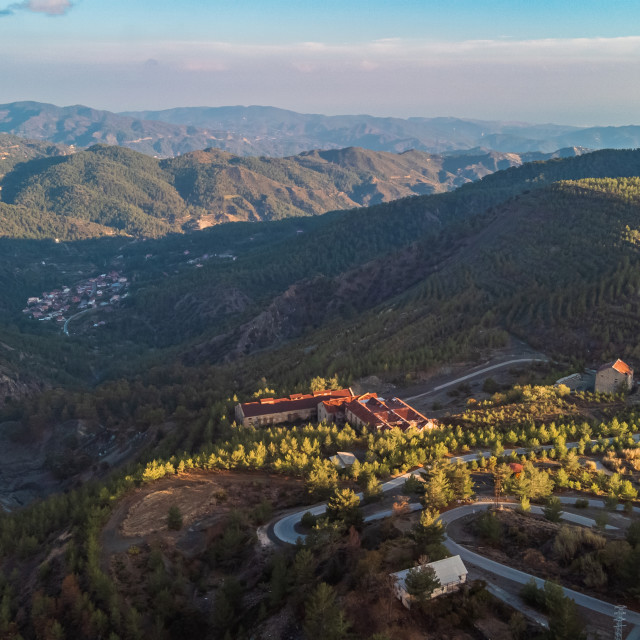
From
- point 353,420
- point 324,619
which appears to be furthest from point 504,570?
point 353,420

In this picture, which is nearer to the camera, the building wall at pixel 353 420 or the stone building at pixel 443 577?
the stone building at pixel 443 577

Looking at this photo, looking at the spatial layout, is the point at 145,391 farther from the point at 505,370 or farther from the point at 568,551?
the point at 568,551

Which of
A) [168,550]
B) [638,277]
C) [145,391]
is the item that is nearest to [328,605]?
[168,550]

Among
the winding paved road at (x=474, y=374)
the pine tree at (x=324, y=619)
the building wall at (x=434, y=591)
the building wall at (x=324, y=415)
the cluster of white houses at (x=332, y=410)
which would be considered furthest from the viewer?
the winding paved road at (x=474, y=374)

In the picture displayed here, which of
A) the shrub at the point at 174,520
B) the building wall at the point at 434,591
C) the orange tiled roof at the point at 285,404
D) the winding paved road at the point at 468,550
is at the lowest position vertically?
the orange tiled roof at the point at 285,404

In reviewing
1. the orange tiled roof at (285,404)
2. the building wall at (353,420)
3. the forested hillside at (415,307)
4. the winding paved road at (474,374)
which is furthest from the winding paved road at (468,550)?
the forested hillside at (415,307)

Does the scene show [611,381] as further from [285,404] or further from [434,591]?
[434,591]

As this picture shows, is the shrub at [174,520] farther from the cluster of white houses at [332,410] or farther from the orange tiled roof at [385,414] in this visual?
the cluster of white houses at [332,410]
